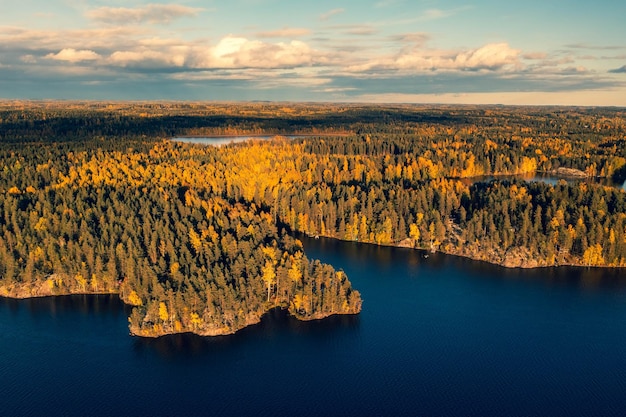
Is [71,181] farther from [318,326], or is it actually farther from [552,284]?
[552,284]

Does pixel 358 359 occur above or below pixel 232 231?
below

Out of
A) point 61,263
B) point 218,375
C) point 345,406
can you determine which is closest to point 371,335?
point 345,406

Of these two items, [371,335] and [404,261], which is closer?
[371,335]

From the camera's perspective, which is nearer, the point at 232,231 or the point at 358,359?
the point at 358,359

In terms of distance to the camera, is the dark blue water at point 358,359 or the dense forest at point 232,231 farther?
the dense forest at point 232,231

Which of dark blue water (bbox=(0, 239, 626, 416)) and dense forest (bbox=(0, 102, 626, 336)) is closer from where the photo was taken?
dark blue water (bbox=(0, 239, 626, 416))

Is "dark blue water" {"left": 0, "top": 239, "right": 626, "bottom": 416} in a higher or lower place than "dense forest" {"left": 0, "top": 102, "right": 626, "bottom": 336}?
lower

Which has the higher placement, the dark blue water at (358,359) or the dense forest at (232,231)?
the dense forest at (232,231)

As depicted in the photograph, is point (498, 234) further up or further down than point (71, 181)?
further down
